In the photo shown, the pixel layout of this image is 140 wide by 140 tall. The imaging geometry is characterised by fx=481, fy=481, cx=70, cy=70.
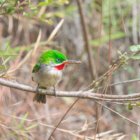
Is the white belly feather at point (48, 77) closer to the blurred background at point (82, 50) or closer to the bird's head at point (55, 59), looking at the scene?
the bird's head at point (55, 59)

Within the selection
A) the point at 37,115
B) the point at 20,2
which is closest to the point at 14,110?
the point at 37,115

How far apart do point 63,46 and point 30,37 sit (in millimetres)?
497

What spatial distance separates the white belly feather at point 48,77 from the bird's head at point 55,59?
0.16ft

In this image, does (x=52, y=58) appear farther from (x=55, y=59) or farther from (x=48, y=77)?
(x=48, y=77)

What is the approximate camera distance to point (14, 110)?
555 cm

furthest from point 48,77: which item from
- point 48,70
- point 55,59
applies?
point 55,59

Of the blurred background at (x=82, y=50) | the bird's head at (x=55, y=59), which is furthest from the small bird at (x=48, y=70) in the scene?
the blurred background at (x=82, y=50)

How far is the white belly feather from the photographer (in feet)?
11.8

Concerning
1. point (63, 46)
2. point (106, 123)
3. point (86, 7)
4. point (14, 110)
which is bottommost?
point (106, 123)

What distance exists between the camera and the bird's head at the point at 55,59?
3.48 m

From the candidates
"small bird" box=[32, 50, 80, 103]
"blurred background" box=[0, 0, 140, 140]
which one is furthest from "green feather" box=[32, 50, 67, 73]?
"blurred background" box=[0, 0, 140, 140]

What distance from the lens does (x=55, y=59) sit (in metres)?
3.54

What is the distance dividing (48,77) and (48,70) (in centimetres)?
7

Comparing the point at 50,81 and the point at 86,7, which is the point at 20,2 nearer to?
the point at 50,81
